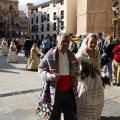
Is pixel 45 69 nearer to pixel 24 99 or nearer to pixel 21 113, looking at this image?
pixel 21 113

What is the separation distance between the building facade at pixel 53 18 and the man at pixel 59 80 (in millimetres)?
29451

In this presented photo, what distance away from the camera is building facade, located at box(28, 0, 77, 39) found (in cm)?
3931

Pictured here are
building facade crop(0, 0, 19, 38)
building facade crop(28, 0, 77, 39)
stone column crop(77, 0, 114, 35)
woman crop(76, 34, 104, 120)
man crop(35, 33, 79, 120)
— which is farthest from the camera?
building facade crop(0, 0, 19, 38)

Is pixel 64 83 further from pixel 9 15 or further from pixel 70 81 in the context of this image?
pixel 9 15

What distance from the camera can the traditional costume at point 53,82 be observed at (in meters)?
2.88

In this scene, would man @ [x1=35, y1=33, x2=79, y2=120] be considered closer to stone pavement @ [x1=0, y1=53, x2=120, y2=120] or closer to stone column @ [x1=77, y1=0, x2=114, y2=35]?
stone pavement @ [x1=0, y1=53, x2=120, y2=120]

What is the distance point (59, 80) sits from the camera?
116 inches

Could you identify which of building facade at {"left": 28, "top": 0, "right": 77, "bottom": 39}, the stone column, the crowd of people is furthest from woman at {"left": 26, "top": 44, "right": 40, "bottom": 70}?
building facade at {"left": 28, "top": 0, "right": 77, "bottom": 39}

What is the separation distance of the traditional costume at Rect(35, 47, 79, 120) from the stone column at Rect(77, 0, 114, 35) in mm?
18378

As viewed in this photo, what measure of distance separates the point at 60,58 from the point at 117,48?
3769mm

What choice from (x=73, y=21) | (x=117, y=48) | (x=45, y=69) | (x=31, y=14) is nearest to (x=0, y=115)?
(x=45, y=69)

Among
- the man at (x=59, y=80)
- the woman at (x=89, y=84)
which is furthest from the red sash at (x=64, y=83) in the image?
the woman at (x=89, y=84)

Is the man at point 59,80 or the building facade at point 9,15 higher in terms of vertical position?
the building facade at point 9,15

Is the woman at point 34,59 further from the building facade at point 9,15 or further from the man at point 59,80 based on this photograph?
the building facade at point 9,15
